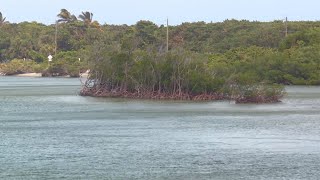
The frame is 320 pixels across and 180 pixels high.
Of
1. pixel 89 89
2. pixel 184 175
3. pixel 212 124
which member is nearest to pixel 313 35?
pixel 89 89

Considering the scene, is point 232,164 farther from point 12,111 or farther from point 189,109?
point 12,111

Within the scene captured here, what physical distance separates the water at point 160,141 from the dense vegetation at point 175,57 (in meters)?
3.48

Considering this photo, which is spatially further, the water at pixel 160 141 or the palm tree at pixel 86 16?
the palm tree at pixel 86 16

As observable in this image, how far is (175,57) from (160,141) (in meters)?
21.7

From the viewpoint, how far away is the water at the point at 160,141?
19.4 m

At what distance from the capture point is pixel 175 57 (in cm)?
4675

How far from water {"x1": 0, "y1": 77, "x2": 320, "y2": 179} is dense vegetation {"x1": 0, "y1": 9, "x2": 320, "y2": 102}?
3.48m

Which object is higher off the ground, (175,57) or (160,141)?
(175,57)

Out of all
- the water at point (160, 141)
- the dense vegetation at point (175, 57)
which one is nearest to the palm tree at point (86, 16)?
the dense vegetation at point (175, 57)

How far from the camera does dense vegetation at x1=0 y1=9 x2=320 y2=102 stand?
45906mm

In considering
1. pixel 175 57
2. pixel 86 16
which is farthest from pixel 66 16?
pixel 175 57

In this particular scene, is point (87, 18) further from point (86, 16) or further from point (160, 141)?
point (160, 141)

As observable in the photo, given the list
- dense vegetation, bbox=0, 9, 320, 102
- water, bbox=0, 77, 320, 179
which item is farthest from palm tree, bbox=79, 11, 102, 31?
water, bbox=0, 77, 320, 179

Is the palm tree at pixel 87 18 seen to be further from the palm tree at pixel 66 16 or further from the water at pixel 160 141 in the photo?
the water at pixel 160 141
